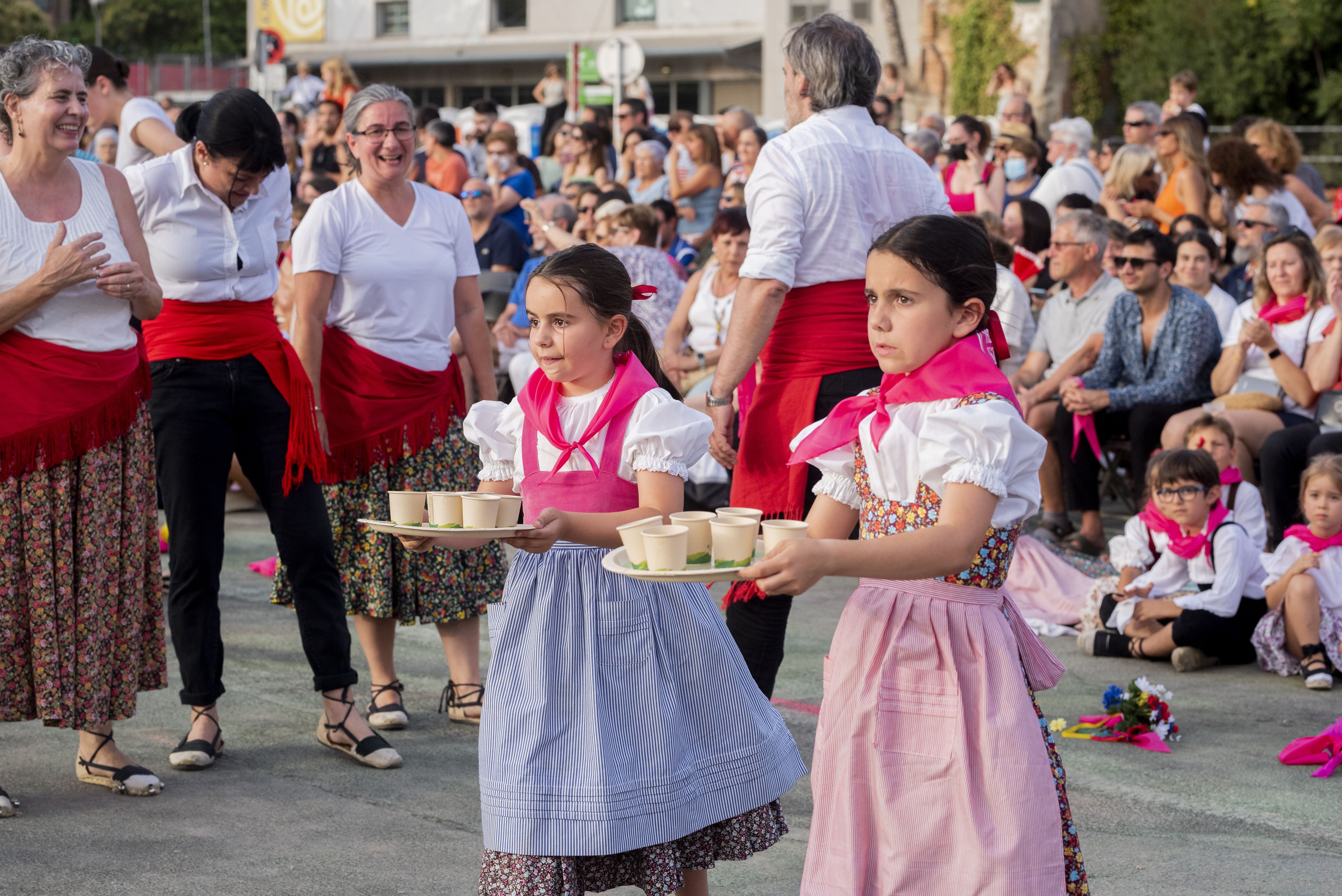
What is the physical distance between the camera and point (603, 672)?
9.78ft

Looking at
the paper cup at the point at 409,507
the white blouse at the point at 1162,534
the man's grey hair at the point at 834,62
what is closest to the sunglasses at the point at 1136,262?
the white blouse at the point at 1162,534

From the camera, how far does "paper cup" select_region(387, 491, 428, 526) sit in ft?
9.70

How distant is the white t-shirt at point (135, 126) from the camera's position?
5129 millimetres

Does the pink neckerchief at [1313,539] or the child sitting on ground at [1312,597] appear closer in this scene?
the child sitting on ground at [1312,597]

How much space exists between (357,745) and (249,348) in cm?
128

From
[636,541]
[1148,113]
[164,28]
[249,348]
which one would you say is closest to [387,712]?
[249,348]

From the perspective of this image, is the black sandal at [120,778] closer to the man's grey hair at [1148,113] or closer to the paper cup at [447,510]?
the paper cup at [447,510]

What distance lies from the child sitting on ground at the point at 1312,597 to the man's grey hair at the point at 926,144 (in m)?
6.16

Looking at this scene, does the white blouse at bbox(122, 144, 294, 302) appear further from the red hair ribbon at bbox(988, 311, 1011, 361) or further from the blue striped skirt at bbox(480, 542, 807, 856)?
the red hair ribbon at bbox(988, 311, 1011, 361)

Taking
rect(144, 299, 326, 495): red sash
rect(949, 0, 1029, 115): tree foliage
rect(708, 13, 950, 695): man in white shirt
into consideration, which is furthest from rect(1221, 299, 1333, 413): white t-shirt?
rect(949, 0, 1029, 115): tree foliage

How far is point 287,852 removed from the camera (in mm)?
3838

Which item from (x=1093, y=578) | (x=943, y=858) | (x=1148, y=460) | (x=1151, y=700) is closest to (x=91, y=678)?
(x=943, y=858)

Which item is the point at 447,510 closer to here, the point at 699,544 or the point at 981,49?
the point at 699,544

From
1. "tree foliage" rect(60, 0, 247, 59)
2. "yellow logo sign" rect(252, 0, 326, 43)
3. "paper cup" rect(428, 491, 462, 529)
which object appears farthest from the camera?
"tree foliage" rect(60, 0, 247, 59)
